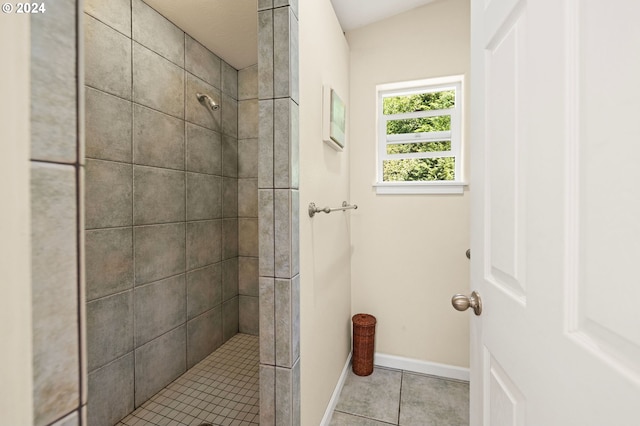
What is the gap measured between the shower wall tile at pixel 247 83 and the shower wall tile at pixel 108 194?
4.33 feet

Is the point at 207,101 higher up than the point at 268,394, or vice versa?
the point at 207,101

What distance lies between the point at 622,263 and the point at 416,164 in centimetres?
192

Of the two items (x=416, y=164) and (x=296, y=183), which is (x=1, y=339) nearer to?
(x=296, y=183)

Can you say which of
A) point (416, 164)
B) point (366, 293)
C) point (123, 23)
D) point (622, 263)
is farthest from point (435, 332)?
point (123, 23)

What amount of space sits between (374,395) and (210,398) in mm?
1044

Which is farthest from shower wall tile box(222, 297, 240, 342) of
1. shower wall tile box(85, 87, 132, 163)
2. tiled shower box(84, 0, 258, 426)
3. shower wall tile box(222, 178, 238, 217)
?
shower wall tile box(85, 87, 132, 163)

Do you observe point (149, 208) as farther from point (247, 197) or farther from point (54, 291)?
point (54, 291)

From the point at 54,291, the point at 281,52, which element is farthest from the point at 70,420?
the point at 281,52

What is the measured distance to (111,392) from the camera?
1.54 meters

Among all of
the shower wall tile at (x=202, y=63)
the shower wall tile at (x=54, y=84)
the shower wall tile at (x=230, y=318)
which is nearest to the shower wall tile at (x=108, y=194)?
the shower wall tile at (x=202, y=63)

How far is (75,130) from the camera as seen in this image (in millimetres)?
310

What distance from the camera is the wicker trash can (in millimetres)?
2025

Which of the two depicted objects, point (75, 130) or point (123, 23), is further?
point (123, 23)

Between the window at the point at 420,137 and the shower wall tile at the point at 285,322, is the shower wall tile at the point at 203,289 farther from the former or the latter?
the window at the point at 420,137
